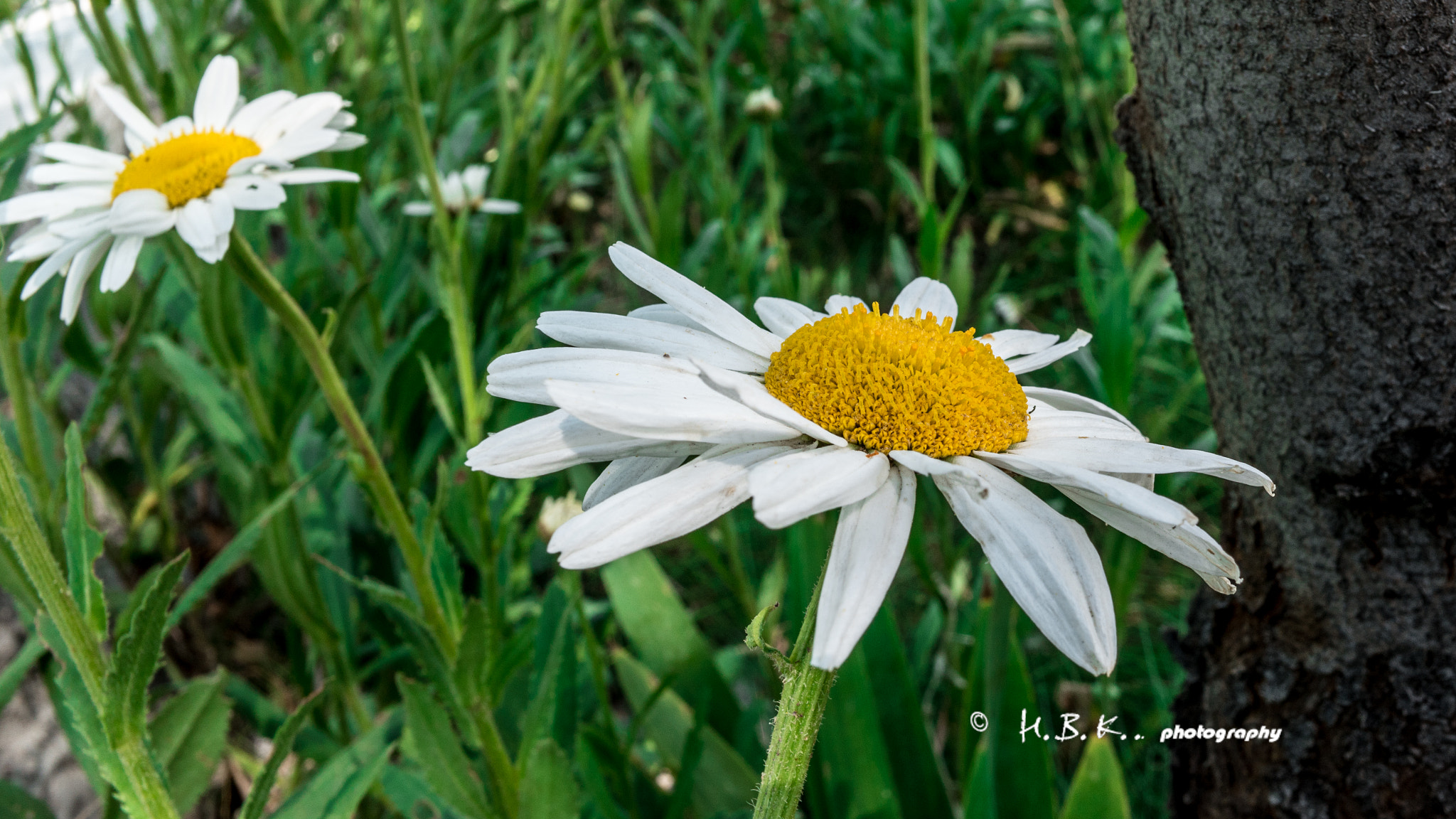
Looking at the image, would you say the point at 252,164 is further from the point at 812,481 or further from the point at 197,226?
the point at 812,481

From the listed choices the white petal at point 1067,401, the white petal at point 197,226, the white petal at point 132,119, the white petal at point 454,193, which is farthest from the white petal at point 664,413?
the white petal at point 454,193

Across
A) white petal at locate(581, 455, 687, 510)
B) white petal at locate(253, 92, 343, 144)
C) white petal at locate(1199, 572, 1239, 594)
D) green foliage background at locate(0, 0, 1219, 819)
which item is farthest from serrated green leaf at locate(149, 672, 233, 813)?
white petal at locate(1199, 572, 1239, 594)

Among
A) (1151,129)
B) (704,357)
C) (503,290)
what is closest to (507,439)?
(704,357)

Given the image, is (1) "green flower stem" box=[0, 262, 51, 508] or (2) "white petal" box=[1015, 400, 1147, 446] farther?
(1) "green flower stem" box=[0, 262, 51, 508]

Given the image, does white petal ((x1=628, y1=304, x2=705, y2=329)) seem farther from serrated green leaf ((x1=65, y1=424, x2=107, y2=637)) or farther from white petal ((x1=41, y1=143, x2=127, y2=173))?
white petal ((x1=41, y1=143, x2=127, y2=173))

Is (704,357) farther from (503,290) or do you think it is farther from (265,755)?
(265,755)

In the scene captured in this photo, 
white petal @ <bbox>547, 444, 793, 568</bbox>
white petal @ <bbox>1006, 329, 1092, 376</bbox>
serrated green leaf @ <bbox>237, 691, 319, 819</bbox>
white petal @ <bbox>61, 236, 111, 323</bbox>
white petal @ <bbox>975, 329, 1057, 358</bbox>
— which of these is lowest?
serrated green leaf @ <bbox>237, 691, 319, 819</bbox>

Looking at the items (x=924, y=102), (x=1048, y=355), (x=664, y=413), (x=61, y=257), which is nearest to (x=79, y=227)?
(x=61, y=257)

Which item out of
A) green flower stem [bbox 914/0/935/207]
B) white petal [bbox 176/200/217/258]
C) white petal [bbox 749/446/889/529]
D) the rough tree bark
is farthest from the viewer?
green flower stem [bbox 914/0/935/207]
